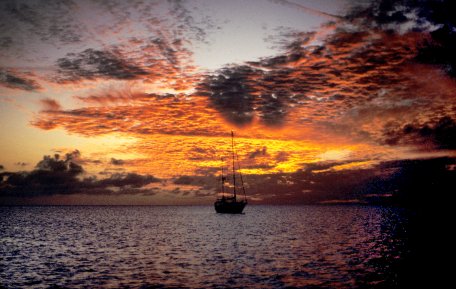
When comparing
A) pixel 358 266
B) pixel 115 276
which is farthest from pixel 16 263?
pixel 358 266

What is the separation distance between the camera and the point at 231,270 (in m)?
33.4

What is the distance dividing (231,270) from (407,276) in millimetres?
15403

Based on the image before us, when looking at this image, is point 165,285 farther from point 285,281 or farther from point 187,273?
point 285,281

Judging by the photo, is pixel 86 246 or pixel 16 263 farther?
pixel 86 246

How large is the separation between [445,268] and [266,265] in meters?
16.5

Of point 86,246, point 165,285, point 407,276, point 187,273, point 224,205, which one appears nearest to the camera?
point 165,285

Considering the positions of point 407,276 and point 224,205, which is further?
point 224,205

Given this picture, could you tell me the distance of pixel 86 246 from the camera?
54938 millimetres

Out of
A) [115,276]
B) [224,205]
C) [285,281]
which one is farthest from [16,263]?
[224,205]

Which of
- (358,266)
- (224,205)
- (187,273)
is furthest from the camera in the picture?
(224,205)

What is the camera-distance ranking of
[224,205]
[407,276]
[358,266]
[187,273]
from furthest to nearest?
[224,205]
[358,266]
[187,273]
[407,276]

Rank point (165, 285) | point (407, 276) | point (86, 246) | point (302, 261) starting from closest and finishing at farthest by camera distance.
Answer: point (165, 285)
point (407, 276)
point (302, 261)
point (86, 246)

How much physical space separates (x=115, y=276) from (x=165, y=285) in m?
6.43

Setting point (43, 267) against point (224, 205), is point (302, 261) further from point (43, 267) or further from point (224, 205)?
point (224, 205)
